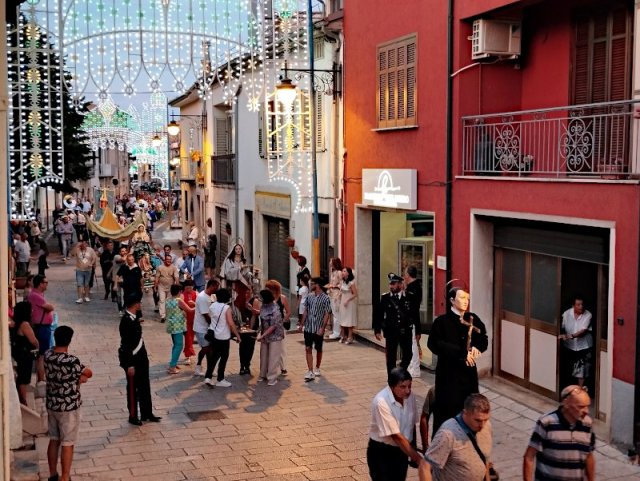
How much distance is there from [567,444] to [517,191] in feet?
20.6

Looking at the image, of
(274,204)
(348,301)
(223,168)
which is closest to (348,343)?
(348,301)

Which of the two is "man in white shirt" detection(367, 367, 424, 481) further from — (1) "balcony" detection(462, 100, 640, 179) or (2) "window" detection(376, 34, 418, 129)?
(2) "window" detection(376, 34, 418, 129)

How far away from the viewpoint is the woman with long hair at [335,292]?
17.0 metres

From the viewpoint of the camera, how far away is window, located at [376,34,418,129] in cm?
1530

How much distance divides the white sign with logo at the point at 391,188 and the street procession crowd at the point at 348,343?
1558 mm

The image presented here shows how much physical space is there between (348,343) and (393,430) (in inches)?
399

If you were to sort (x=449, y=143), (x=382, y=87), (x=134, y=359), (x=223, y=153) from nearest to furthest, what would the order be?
1. (x=134, y=359)
2. (x=449, y=143)
3. (x=382, y=87)
4. (x=223, y=153)

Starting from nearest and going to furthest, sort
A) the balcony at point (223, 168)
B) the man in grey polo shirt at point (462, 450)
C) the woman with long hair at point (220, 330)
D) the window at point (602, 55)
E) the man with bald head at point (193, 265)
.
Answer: the man in grey polo shirt at point (462, 450)
the window at point (602, 55)
the woman with long hair at point (220, 330)
the man with bald head at point (193, 265)
the balcony at point (223, 168)

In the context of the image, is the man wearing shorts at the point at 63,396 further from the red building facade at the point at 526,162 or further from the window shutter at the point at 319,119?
the window shutter at the point at 319,119

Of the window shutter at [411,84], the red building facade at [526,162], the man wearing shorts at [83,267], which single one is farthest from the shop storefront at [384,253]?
the man wearing shorts at [83,267]

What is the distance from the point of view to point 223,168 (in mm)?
30500

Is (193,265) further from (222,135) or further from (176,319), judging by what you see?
(222,135)

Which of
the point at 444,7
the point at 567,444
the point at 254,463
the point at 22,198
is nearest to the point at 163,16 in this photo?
the point at 22,198

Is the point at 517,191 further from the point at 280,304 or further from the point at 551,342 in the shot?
the point at 280,304
